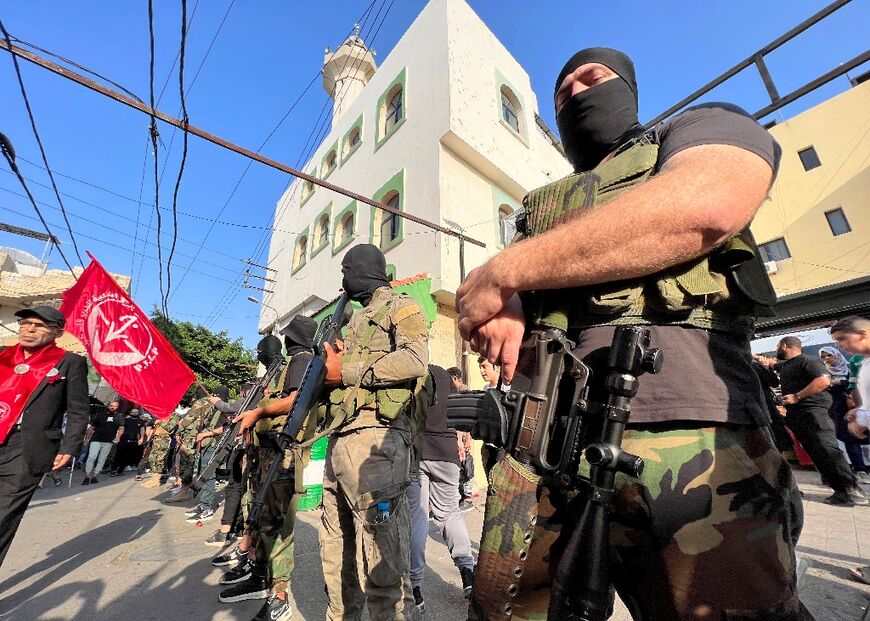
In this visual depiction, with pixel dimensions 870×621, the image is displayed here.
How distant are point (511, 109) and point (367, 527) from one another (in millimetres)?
11837

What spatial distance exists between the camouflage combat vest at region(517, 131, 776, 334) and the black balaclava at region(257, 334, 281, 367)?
4210 mm

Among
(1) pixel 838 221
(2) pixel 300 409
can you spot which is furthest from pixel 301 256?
(1) pixel 838 221

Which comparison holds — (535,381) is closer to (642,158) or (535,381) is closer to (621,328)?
(621,328)

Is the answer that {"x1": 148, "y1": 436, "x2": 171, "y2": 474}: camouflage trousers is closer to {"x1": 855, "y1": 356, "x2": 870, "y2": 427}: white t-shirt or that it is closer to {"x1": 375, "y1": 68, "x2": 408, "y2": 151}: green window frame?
{"x1": 375, "y1": 68, "x2": 408, "y2": 151}: green window frame

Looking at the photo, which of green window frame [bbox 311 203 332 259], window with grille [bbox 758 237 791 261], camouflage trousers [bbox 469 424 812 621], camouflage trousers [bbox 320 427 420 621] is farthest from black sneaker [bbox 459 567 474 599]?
window with grille [bbox 758 237 791 261]

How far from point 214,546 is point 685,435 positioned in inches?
206

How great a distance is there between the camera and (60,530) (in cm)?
497

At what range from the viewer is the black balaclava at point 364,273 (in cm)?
274

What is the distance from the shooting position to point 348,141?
486 inches

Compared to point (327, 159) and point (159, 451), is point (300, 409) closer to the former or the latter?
point (159, 451)

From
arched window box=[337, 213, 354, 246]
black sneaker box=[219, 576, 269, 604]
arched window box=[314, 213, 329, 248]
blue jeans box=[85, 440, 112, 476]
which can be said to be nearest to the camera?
black sneaker box=[219, 576, 269, 604]

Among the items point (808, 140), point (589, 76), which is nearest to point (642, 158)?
point (589, 76)

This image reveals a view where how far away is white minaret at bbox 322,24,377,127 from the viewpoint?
Answer: 15414 millimetres

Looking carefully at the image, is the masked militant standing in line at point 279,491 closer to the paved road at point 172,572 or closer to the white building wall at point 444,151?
the paved road at point 172,572
